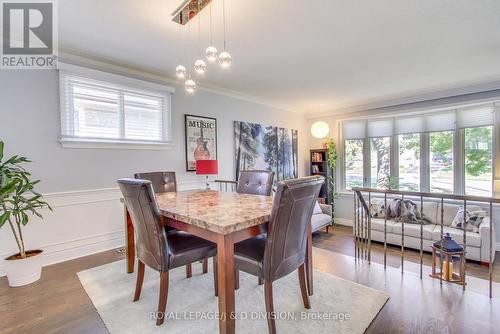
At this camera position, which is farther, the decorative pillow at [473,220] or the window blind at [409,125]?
the window blind at [409,125]

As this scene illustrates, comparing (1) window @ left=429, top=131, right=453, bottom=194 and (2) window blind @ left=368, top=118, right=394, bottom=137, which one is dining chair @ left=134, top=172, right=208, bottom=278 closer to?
(2) window blind @ left=368, top=118, right=394, bottom=137

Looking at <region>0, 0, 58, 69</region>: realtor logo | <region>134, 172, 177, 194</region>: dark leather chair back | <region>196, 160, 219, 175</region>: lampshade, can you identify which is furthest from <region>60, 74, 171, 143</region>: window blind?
<region>134, 172, 177, 194</region>: dark leather chair back

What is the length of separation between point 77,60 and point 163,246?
2.60 m

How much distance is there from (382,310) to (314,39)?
101 inches

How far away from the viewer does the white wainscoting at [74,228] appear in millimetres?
2602

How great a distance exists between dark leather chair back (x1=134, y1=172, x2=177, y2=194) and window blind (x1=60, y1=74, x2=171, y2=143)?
709mm

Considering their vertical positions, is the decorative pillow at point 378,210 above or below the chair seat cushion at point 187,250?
below

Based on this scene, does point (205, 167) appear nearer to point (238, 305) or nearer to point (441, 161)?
point (238, 305)

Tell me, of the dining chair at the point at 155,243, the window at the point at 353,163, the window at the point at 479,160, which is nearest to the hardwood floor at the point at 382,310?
the dining chair at the point at 155,243

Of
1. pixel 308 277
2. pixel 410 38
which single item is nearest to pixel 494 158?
pixel 410 38

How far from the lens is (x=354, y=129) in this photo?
5.33 meters

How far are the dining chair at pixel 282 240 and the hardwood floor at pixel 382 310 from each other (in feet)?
2.37

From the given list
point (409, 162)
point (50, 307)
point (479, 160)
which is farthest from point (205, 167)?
point (479, 160)

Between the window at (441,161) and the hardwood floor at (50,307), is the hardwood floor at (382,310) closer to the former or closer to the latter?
the hardwood floor at (50,307)
